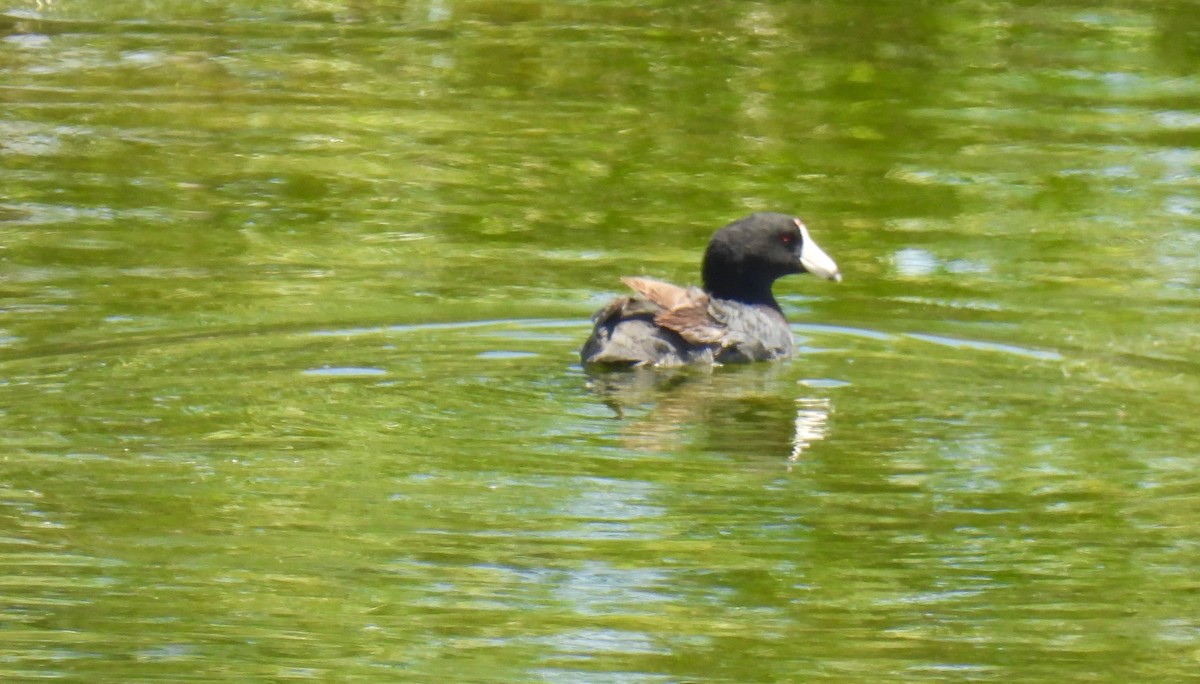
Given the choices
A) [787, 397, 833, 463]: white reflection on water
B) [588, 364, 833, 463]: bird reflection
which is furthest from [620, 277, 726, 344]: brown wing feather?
[787, 397, 833, 463]: white reflection on water

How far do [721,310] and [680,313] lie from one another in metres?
0.27

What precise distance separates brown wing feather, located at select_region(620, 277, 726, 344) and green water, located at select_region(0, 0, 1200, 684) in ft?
0.69

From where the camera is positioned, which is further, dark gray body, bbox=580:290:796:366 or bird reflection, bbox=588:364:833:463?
dark gray body, bbox=580:290:796:366

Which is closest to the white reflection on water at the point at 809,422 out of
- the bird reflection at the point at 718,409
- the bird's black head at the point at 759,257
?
the bird reflection at the point at 718,409

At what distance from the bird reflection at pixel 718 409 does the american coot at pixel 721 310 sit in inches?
3.0

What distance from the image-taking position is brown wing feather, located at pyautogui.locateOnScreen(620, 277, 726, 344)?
30.0ft

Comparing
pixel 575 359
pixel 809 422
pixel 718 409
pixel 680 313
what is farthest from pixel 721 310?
pixel 809 422

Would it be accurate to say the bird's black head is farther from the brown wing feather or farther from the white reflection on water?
the white reflection on water

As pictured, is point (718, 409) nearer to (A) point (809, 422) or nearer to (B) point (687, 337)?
(A) point (809, 422)

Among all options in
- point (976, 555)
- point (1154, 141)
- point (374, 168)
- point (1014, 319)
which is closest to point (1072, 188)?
point (1154, 141)

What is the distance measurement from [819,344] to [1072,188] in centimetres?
333

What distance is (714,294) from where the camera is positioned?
1001cm

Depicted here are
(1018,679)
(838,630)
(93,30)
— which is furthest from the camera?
(93,30)

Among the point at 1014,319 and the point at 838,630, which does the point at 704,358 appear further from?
the point at 838,630
